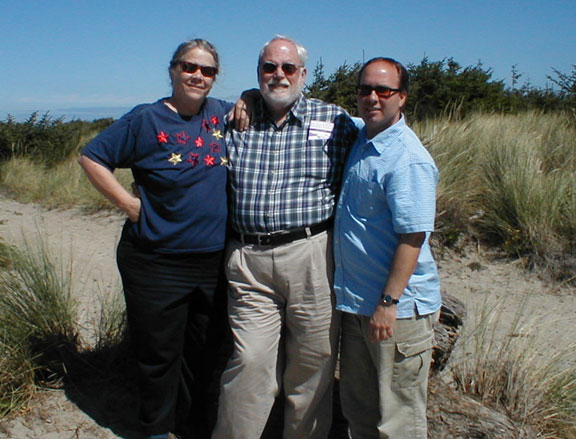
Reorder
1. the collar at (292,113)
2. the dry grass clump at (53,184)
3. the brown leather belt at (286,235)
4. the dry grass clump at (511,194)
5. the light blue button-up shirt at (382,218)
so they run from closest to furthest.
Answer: the light blue button-up shirt at (382,218) → the brown leather belt at (286,235) → the collar at (292,113) → the dry grass clump at (511,194) → the dry grass clump at (53,184)

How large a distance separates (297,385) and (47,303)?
195 centimetres

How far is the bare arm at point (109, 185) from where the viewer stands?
3.13 metres

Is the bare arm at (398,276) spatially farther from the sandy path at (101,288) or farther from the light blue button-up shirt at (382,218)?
the sandy path at (101,288)

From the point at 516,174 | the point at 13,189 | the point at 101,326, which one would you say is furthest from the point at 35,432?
the point at 13,189

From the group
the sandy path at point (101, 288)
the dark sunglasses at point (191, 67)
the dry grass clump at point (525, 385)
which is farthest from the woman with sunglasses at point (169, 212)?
the dry grass clump at point (525, 385)

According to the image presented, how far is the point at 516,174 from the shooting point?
6.64 metres

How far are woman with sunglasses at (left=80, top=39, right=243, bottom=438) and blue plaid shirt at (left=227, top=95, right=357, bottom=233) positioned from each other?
0.49 ft

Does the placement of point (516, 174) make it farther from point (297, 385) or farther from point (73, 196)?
point (73, 196)

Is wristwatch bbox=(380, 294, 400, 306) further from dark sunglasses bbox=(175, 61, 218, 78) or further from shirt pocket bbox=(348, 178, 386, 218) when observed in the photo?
dark sunglasses bbox=(175, 61, 218, 78)

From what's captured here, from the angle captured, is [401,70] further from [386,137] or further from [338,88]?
[338,88]

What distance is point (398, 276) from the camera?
2668mm

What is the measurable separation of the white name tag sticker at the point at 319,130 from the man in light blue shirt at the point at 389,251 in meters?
0.22

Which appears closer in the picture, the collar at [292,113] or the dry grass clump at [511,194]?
the collar at [292,113]

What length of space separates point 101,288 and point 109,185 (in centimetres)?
323
